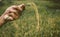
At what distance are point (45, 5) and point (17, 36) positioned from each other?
12.6 inches

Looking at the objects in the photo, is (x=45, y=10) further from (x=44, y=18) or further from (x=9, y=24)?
(x=9, y=24)

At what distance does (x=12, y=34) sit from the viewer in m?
1.14

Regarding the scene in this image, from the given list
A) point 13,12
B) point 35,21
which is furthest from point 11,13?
point 35,21

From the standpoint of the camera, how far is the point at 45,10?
48.7 inches

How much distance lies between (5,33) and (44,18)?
288mm

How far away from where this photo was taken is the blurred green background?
44.9 inches

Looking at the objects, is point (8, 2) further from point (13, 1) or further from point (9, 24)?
point (9, 24)

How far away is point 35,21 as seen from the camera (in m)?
1.19

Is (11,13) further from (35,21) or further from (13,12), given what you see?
(35,21)

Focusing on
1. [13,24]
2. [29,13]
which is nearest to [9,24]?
[13,24]

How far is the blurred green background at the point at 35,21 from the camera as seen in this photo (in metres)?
1.14

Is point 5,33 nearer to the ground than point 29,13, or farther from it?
nearer to the ground

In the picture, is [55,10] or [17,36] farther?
[55,10]

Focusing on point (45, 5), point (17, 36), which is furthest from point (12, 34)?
point (45, 5)
